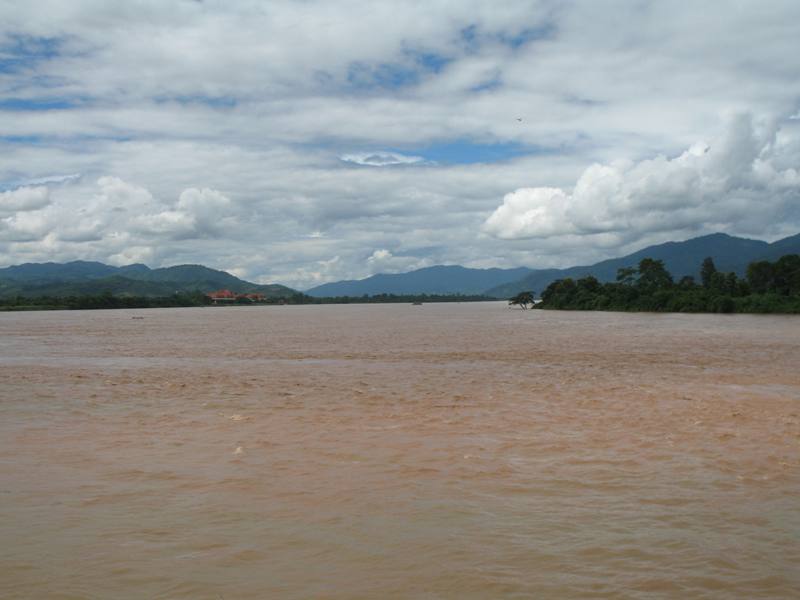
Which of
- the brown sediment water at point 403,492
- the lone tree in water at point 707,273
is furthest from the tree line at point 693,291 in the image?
the brown sediment water at point 403,492

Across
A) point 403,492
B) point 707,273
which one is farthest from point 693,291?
point 403,492

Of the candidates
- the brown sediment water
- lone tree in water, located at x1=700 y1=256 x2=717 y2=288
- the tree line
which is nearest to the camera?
the brown sediment water

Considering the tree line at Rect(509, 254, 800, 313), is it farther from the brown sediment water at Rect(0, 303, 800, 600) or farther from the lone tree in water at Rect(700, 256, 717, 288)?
the brown sediment water at Rect(0, 303, 800, 600)

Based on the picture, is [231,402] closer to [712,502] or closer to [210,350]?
[712,502]

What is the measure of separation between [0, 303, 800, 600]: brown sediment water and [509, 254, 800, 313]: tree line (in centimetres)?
9239

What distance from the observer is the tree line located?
10450cm

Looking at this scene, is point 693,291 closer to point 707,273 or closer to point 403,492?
point 707,273

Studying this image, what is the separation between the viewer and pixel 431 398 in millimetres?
21484

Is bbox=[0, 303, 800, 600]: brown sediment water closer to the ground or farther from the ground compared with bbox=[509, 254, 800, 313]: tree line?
closer to the ground

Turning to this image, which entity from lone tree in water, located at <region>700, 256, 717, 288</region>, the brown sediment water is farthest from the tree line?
the brown sediment water

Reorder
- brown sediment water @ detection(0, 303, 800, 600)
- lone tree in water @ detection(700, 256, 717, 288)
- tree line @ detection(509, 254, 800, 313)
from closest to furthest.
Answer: brown sediment water @ detection(0, 303, 800, 600) → tree line @ detection(509, 254, 800, 313) → lone tree in water @ detection(700, 256, 717, 288)

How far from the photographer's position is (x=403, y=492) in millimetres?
10547

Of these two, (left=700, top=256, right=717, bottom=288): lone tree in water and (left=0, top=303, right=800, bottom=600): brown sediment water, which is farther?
(left=700, top=256, right=717, bottom=288): lone tree in water

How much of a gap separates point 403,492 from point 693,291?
122676 mm
